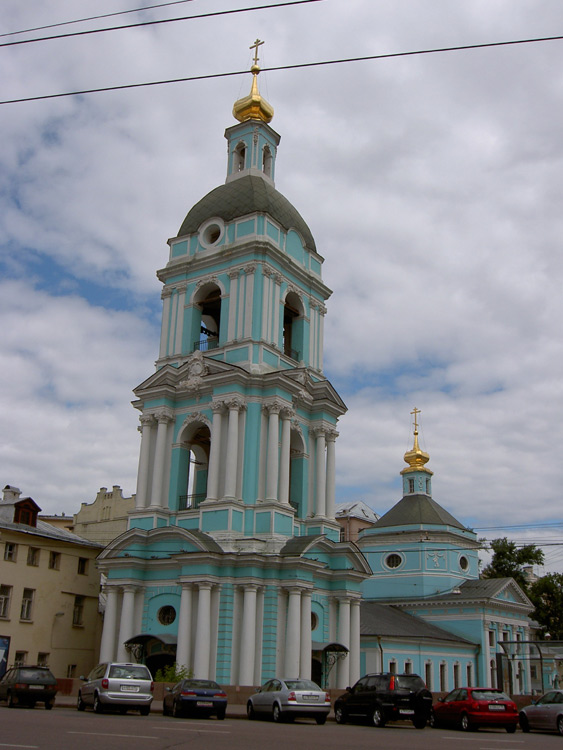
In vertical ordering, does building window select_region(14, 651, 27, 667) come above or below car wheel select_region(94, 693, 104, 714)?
above

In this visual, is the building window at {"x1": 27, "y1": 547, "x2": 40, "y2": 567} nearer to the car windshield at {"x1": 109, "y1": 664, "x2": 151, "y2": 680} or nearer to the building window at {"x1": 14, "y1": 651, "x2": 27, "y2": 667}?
the building window at {"x1": 14, "y1": 651, "x2": 27, "y2": 667}

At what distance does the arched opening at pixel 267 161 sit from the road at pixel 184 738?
28.3 metres

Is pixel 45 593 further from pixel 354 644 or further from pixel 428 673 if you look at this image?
pixel 428 673

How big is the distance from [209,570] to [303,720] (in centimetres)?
836

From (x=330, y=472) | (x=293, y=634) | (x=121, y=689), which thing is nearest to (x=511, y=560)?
(x=330, y=472)

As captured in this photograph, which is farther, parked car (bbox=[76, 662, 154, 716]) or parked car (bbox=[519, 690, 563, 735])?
parked car (bbox=[519, 690, 563, 735])

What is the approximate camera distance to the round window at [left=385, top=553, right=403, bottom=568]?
53875 millimetres

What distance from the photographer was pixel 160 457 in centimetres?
3284

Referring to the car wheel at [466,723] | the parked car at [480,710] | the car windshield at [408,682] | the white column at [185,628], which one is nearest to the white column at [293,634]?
the white column at [185,628]

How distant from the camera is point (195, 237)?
3675cm

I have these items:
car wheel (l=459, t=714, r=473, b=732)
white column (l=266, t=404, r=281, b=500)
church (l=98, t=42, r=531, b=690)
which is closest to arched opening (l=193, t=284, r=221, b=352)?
church (l=98, t=42, r=531, b=690)

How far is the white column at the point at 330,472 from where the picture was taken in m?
34.4

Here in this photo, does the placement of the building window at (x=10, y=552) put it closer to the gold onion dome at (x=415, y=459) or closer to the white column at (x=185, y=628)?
the white column at (x=185, y=628)

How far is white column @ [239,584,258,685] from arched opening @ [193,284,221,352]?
1103 cm
